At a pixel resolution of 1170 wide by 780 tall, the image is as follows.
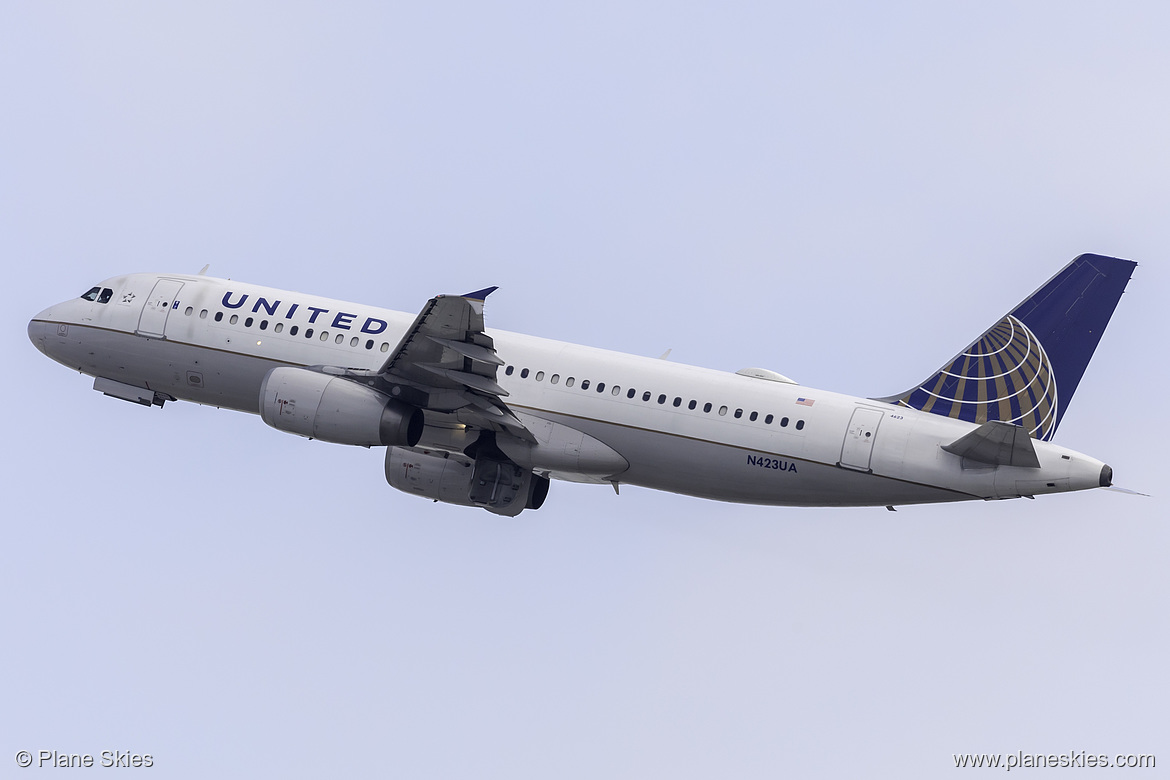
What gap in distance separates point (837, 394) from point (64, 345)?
21.9 m

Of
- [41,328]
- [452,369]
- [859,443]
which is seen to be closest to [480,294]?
[452,369]

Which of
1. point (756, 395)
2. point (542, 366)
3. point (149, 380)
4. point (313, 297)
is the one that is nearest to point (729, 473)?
point (756, 395)

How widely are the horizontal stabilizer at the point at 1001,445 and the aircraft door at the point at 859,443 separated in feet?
7.21

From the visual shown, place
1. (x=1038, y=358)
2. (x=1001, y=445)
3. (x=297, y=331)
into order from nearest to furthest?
(x=1001, y=445) < (x=1038, y=358) < (x=297, y=331)

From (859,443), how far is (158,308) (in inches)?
778

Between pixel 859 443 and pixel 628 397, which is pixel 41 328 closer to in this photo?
pixel 628 397

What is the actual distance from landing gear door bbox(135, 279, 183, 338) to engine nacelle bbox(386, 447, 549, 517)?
23.8 feet

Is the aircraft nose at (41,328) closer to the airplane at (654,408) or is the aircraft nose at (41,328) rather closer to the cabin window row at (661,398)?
the airplane at (654,408)

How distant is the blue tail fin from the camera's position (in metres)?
38.5

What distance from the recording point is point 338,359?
4194cm

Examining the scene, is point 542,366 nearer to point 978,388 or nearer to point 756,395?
point 756,395

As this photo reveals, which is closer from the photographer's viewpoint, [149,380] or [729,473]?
[729,473]

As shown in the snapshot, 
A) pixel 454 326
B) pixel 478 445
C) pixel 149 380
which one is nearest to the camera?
pixel 454 326

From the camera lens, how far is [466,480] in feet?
141
